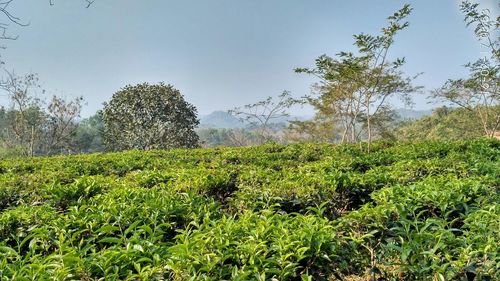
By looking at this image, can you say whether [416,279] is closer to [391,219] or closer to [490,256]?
[490,256]

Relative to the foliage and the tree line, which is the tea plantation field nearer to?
the tree line

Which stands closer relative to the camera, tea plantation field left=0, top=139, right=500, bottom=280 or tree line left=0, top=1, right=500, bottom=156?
tea plantation field left=0, top=139, right=500, bottom=280

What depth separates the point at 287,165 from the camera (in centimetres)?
586

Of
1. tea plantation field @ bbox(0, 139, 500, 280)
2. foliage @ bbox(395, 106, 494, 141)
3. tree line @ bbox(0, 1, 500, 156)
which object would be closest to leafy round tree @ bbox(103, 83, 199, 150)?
tree line @ bbox(0, 1, 500, 156)

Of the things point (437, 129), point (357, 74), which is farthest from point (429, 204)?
point (437, 129)

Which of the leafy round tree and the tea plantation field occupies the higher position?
the leafy round tree

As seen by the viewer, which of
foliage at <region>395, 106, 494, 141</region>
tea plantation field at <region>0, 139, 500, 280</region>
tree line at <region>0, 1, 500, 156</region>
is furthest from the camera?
foliage at <region>395, 106, 494, 141</region>

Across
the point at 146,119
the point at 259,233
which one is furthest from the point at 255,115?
the point at 259,233

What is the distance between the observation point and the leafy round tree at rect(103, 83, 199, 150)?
1878cm

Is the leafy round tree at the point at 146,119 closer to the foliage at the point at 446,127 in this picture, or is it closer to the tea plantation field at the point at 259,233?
the tea plantation field at the point at 259,233

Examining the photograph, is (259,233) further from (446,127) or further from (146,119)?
(446,127)

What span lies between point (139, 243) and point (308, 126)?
23.5m

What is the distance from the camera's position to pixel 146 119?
19.1 m

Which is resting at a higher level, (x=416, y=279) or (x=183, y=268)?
(x=183, y=268)
